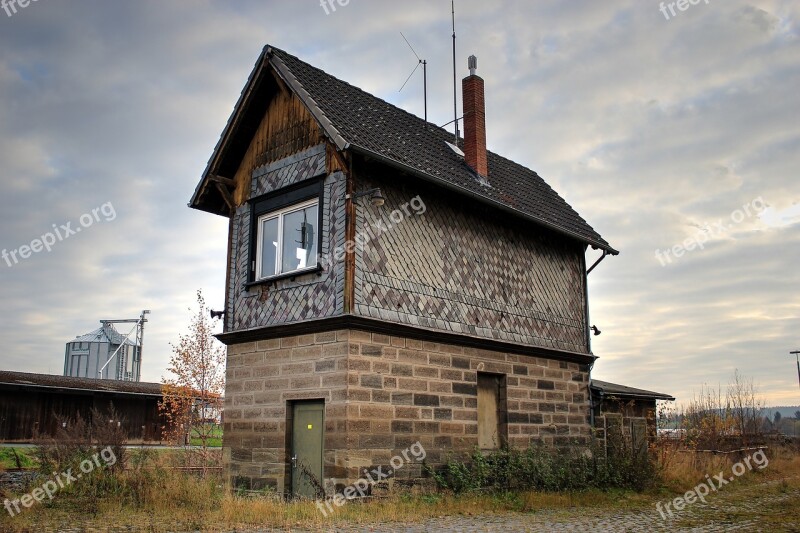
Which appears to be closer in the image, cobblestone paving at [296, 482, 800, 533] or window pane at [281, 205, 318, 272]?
cobblestone paving at [296, 482, 800, 533]

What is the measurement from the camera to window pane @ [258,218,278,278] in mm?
14399

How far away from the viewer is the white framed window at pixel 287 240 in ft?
44.8

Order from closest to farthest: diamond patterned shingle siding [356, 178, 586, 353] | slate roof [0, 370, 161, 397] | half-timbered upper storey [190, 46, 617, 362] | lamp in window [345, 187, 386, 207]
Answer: lamp in window [345, 187, 386, 207] < half-timbered upper storey [190, 46, 617, 362] < diamond patterned shingle siding [356, 178, 586, 353] < slate roof [0, 370, 161, 397]

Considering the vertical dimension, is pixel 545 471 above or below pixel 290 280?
below

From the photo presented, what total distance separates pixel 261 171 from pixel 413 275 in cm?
415

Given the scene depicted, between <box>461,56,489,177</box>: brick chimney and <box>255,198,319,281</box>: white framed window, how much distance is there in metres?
5.35

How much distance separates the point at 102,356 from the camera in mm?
47531

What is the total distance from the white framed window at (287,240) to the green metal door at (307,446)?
8.73 ft

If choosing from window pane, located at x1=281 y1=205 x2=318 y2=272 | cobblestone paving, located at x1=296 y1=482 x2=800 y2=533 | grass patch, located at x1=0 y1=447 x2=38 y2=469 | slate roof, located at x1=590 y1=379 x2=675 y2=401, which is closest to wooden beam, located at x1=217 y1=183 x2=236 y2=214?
window pane, located at x1=281 y1=205 x2=318 y2=272

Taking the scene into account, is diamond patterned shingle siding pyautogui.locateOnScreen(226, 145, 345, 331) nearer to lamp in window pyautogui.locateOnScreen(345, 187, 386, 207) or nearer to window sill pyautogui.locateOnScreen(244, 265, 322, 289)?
window sill pyautogui.locateOnScreen(244, 265, 322, 289)

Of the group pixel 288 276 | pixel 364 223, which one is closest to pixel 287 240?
pixel 288 276

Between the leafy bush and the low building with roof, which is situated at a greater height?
the low building with roof

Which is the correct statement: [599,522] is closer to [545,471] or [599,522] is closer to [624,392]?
[545,471]

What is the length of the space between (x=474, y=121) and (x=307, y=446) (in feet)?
30.8
